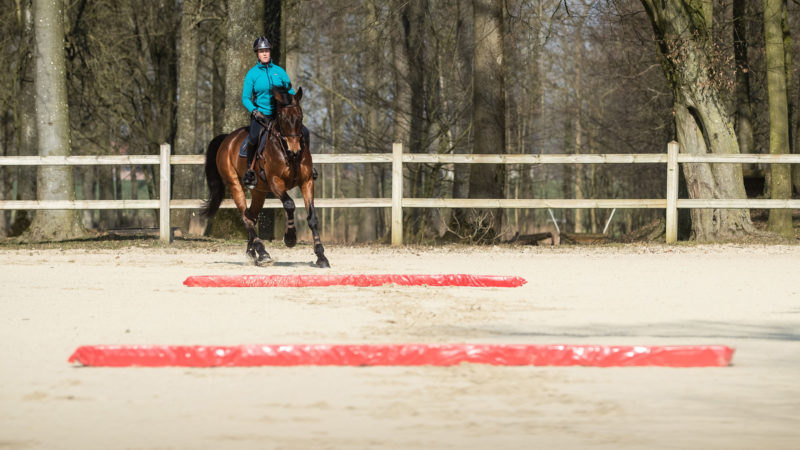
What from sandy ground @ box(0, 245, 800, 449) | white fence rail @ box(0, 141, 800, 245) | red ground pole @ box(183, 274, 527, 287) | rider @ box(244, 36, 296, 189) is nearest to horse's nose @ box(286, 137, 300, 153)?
rider @ box(244, 36, 296, 189)

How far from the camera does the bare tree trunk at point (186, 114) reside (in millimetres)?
26594

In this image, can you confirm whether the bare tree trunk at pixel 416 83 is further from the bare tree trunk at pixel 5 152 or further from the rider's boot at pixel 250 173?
the bare tree trunk at pixel 5 152

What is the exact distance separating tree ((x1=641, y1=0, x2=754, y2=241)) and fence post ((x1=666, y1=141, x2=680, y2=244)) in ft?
4.39

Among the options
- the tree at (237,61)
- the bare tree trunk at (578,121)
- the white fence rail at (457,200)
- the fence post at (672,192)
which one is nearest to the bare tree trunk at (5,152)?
the tree at (237,61)

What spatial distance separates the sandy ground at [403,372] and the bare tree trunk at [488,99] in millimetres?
7809

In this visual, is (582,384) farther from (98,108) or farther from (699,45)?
(98,108)

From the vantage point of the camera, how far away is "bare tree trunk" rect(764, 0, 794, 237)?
808 inches

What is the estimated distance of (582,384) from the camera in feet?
17.2

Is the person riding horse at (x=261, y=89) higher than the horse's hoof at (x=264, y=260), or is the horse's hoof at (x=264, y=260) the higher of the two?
the person riding horse at (x=261, y=89)

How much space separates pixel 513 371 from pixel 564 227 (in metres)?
40.9

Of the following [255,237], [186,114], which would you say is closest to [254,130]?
[255,237]

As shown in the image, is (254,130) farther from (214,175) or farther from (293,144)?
(214,175)

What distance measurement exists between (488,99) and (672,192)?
4.87 meters

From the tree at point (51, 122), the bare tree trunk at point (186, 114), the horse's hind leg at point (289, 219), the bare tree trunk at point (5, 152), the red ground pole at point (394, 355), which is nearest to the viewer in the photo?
the red ground pole at point (394, 355)
